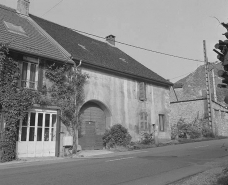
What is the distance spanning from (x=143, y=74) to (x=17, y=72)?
34.9 feet

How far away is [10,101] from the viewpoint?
11.4 metres

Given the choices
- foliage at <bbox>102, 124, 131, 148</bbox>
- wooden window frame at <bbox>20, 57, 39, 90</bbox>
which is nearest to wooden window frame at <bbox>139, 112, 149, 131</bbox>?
foliage at <bbox>102, 124, 131, 148</bbox>

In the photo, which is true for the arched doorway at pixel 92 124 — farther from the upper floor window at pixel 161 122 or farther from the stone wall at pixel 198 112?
the stone wall at pixel 198 112

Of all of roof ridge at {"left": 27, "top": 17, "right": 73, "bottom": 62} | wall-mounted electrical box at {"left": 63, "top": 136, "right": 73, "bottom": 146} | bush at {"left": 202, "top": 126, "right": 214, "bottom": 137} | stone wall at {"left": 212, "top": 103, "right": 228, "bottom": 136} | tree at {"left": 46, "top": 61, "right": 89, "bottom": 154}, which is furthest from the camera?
stone wall at {"left": 212, "top": 103, "right": 228, "bottom": 136}

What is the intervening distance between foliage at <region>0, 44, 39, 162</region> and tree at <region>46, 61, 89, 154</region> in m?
1.83

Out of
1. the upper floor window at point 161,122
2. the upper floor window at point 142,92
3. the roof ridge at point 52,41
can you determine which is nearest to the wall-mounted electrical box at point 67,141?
the roof ridge at point 52,41

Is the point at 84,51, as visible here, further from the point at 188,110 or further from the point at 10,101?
the point at 188,110

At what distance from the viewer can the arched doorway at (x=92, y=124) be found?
15.8m

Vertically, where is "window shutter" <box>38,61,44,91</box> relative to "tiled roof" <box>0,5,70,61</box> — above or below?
below

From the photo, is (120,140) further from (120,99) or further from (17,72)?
(17,72)

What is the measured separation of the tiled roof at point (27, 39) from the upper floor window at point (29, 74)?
2.22 ft

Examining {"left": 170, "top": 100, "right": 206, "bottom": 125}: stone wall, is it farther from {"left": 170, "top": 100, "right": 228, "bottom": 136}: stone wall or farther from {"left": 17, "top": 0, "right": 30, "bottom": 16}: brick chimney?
{"left": 17, "top": 0, "right": 30, "bottom": 16}: brick chimney

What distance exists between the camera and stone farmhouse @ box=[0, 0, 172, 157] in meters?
12.7

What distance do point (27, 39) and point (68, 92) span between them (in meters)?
3.86
